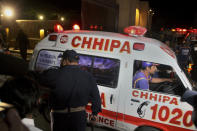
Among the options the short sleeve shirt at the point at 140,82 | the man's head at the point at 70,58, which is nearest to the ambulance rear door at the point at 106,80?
the short sleeve shirt at the point at 140,82

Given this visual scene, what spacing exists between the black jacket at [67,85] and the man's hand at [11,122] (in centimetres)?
146

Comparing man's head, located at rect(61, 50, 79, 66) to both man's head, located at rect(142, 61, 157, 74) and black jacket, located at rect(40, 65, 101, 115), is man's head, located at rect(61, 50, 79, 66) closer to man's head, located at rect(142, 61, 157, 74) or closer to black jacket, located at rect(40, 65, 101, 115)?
black jacket, located at rect(40, 65, 101, 115)

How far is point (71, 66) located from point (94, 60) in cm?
109

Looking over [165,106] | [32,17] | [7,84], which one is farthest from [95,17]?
[7,84]

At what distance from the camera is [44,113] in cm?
455

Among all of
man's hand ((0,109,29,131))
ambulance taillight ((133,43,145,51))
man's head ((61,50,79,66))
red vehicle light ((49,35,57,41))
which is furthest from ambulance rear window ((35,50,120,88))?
man's hand ((0,109,29,131))

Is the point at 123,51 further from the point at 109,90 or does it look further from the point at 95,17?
the point at 95,17

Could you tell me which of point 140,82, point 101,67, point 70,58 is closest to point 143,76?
point 140,82

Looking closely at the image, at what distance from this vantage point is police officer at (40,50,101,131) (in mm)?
2795

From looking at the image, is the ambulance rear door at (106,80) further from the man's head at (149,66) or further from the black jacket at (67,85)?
the black jacket at (67,85)

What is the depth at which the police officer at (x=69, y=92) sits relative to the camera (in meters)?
2.80

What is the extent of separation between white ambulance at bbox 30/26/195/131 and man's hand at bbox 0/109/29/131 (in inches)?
99.8

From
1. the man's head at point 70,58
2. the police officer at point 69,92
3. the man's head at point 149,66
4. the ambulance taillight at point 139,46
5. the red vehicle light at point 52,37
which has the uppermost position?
the red vehicle light at point 52,37

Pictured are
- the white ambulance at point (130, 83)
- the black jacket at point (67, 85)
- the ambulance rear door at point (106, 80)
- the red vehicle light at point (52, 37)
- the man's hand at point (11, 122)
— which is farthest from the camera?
the red vehicle light at point (52, 37)
